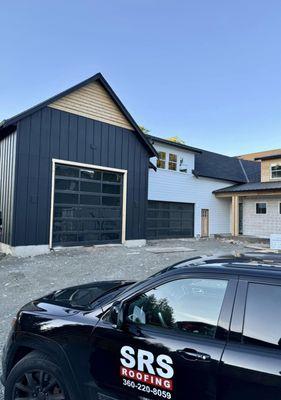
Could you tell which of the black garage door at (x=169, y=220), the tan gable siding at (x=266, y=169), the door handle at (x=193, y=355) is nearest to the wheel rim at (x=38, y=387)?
the door handle at (x=193, y=355)

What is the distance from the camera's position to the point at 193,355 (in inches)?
80.4

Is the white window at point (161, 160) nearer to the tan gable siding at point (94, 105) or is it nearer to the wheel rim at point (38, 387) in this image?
the tan gable siding at point (94, 105)

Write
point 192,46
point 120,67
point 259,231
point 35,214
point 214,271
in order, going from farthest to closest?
point 259,231 < point 120,67 < point 192,46 < point 35,214 < point 214,271

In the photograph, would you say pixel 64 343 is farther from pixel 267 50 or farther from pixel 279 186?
pixel 279 186

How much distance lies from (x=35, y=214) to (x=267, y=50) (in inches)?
486

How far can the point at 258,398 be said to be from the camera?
1.80 m

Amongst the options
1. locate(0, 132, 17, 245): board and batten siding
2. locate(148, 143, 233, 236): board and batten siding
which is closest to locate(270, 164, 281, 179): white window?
locate(148, 143, 233, 236): board and batten siding

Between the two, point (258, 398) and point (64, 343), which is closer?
point (258, 398)

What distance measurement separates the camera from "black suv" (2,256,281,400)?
1930 mm

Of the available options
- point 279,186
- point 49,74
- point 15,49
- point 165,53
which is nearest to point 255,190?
point 279,186

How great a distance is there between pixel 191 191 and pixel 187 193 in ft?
1.40

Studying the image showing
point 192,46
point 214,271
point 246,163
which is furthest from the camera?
point 246,163

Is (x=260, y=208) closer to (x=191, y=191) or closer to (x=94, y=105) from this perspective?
(x=191, y=191)

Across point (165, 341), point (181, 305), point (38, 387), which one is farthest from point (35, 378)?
point (181, 305)
